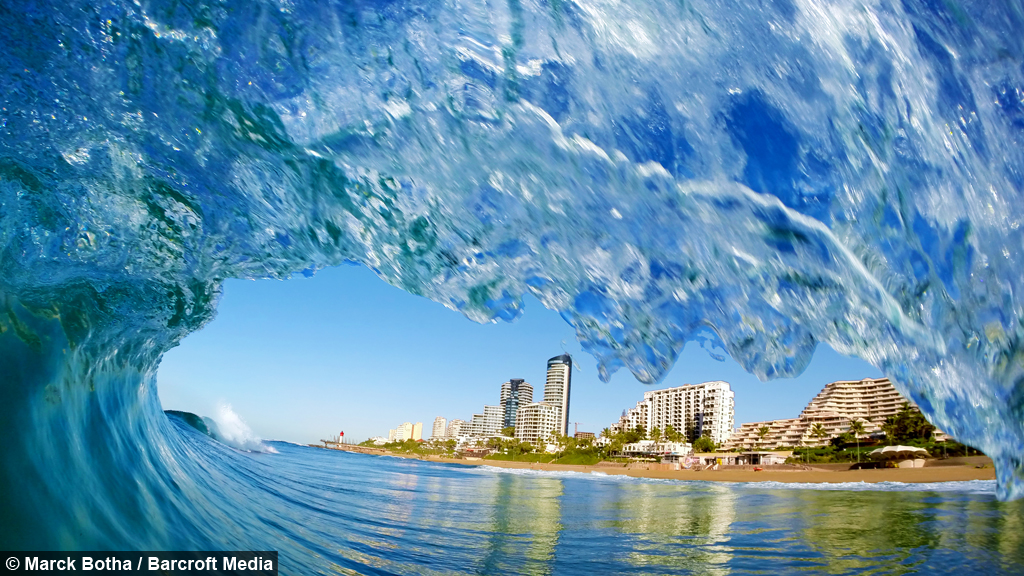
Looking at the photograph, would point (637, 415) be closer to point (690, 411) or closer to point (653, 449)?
point (690, 411)

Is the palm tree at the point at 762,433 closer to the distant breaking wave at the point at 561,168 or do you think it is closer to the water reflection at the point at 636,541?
the water reflection at the point at 636,541

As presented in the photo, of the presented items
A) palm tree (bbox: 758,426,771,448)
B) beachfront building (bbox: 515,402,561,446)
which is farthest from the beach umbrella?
beachfront building (bbox: 515,402,561,446)

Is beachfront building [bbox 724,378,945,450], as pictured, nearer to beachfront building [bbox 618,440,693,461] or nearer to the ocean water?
beachfront building [bbox 618,440,693,461]

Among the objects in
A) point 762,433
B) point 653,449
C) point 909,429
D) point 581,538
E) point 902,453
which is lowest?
point 653,449

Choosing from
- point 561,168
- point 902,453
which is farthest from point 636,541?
point 902,453

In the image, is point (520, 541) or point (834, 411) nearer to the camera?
point (520, 541)

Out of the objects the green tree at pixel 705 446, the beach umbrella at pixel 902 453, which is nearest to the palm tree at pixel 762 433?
the green tree at pixel 705 446

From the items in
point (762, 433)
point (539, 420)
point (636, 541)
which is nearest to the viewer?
point (636, 541)
